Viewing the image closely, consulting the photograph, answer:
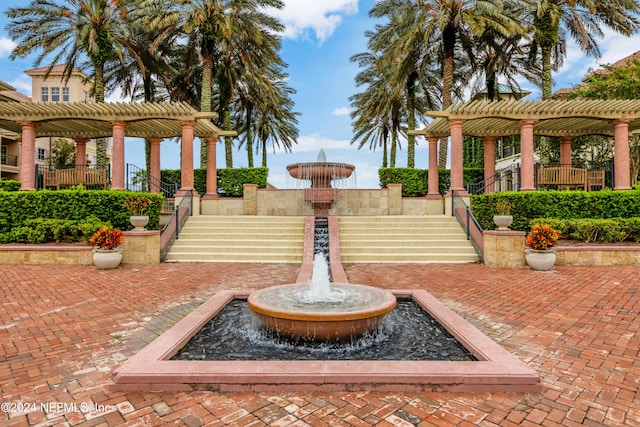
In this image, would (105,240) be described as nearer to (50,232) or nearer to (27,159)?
(50,232)

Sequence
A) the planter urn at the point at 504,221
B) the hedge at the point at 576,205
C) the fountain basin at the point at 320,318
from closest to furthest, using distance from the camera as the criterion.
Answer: the fountain basin at the point at 320,318 < the planter urn at the point at 504,221 < the hedge at the point at 576,205

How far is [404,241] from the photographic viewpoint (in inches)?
460

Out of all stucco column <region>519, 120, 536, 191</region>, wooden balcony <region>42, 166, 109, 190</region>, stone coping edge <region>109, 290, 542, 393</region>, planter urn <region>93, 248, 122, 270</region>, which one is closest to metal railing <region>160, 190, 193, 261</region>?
planter urn <region>93, 248, 122, 270</region>

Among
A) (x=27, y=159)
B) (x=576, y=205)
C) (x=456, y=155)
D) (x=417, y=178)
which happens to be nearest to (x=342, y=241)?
(x=456, y=155)

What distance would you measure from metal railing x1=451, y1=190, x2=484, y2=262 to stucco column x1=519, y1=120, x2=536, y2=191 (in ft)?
10.6

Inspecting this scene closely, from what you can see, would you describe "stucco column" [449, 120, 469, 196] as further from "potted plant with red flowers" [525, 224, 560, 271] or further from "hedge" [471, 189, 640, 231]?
"potted plant with red flowers" [525, 224, 560, 271]

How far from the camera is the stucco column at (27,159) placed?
15422mm

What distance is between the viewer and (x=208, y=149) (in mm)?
19453

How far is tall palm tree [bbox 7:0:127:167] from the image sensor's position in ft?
55.3

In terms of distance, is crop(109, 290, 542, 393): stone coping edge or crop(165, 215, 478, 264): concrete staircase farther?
crop(165, 215, 478, 264): concrete staircase

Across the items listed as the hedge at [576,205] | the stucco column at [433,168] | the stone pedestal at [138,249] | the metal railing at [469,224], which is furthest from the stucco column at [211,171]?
the hedge at [576,205]

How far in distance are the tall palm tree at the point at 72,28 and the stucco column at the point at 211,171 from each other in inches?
230

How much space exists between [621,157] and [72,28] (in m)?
26.7

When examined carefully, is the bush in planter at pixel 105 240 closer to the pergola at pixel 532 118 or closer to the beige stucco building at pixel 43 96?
the pergola at pixel 532 118
